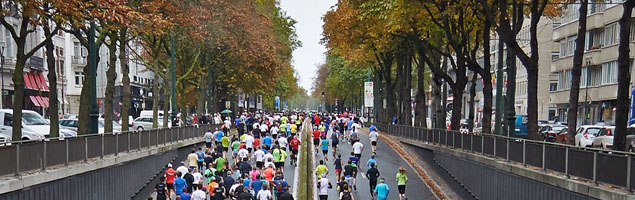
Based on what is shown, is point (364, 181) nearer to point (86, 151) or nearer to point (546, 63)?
point (86, 151)

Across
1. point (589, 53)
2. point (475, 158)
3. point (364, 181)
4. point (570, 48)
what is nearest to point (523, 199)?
point (475, 158)

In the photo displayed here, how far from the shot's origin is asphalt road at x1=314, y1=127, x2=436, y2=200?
26688 mm

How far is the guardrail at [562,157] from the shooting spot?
41.9ft

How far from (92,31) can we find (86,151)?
511 centimetres

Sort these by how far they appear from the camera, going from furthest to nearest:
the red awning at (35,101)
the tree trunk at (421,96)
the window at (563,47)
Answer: the window at (563,47), the red awning at (35,101), the tree trunk at (421,96)

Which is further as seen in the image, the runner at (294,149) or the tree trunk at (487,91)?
the runner at (294,149)

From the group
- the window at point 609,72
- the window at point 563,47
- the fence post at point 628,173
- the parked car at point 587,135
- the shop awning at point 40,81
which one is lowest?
the parked car at point 587,135

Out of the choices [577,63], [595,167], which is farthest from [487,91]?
[595,167]

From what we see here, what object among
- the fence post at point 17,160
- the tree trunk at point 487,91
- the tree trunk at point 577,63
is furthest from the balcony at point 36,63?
the fence post at point 17,160

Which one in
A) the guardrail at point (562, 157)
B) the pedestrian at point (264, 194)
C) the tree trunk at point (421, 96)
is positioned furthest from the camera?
the tree trunk at point (421, 96)

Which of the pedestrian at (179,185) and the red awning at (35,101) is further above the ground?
the red awning at (35,101)

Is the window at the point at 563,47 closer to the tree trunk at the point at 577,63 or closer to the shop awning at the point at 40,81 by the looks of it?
the tree trunk at the point at 577,63

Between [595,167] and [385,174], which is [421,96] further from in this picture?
[595,167]

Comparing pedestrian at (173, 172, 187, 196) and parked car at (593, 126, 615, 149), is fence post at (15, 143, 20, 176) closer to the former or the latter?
pedestrian at (173, 172, 187, 196)
